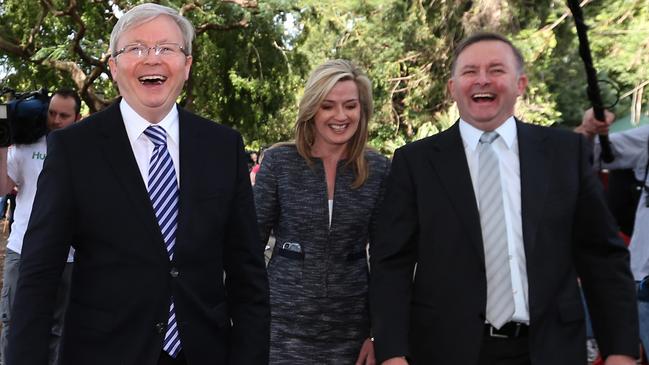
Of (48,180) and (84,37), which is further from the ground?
(84,37)

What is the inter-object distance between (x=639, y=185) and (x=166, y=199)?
2.87 m

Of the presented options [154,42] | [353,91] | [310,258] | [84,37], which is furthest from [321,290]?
[84,37]

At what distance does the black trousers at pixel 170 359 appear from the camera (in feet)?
8.02

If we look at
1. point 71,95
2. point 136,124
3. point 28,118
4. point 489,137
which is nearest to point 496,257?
point 489,137

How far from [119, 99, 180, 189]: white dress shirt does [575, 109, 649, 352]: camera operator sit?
92.3 inches

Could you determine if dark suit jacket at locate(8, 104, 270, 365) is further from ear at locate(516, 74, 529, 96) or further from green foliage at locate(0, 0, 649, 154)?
green foliage at locate(0, 0, 649, 154)

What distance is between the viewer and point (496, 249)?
2.85m

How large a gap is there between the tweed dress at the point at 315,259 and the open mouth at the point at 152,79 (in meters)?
1.26

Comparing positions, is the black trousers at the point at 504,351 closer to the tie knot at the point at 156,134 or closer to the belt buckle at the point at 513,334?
the belt buckle at the point at 513,334

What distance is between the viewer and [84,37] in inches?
717

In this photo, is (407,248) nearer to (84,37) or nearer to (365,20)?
(84,37)

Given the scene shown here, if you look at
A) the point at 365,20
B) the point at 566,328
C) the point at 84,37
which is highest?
the point at 365,20

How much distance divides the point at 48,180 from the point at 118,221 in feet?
0.79

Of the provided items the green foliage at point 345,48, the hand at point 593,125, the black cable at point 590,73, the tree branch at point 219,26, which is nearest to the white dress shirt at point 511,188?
the black cable at point 590,73
